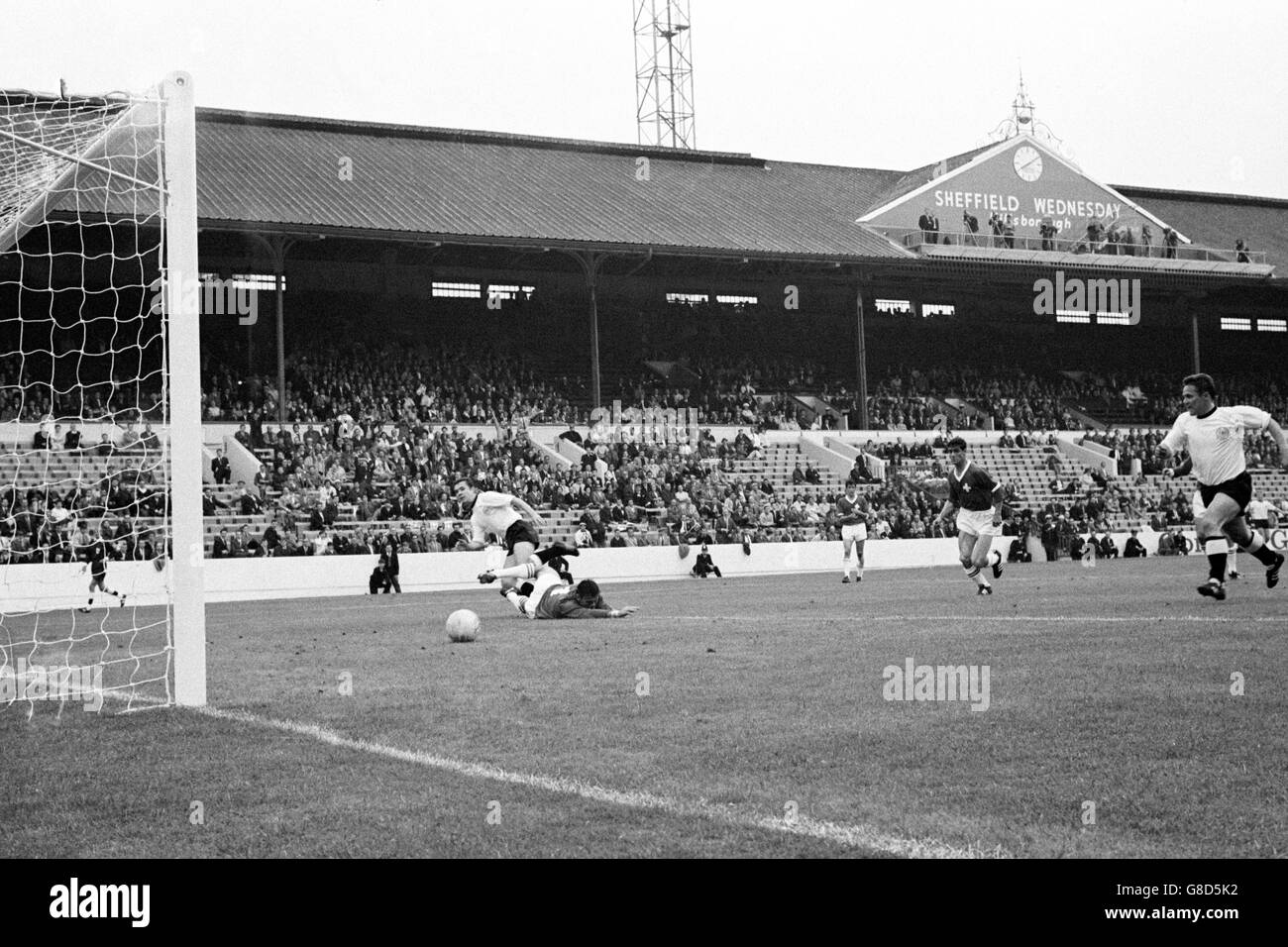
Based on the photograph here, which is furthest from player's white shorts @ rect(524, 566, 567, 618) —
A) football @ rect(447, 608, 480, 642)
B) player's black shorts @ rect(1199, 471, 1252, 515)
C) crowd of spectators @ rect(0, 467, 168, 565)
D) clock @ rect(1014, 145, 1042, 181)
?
clock @ rect(1014, 145, 1042, 181)

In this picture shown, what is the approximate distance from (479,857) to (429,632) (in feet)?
36.3

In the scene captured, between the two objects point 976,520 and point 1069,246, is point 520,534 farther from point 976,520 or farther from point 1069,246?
point 1069,246

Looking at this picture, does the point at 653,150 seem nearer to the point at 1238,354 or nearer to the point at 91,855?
the point at 1238,354

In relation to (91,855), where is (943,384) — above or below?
above

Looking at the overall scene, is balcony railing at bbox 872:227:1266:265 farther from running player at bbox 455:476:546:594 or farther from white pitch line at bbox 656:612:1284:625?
white pitch line at bbox 656:612:1284:625

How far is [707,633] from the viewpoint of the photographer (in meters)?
13.9

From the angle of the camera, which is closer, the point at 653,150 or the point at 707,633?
the point at 707,633

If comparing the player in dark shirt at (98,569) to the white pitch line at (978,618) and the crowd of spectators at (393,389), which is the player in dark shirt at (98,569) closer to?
the crowd of spectators at (393,389)

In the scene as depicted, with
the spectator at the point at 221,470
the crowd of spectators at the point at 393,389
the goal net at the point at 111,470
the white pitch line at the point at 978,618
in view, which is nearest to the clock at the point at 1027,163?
the crowd of spectators at the point at 393,389

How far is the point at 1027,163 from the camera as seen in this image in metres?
52.7

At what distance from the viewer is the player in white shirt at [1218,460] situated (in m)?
14.0

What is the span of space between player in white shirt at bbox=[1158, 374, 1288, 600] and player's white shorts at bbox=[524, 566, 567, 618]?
6933 millimetres

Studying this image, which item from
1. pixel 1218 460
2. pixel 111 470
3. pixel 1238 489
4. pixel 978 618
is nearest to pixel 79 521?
pixel 111 470
